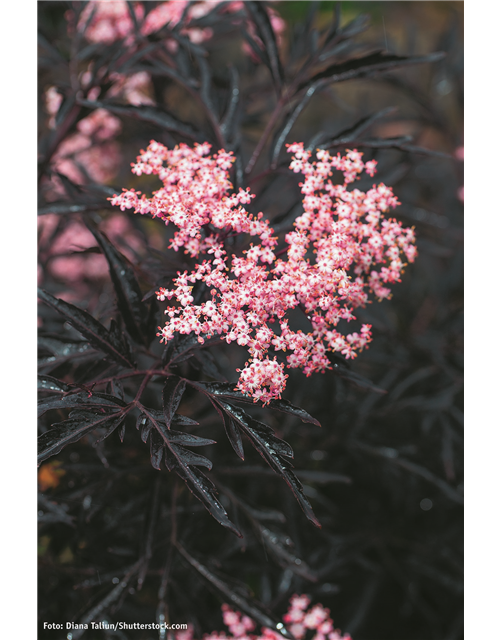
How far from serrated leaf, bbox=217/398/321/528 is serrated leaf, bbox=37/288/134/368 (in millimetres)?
161

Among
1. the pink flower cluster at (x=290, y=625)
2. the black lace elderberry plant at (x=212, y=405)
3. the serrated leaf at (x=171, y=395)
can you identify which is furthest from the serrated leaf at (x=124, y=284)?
the pink flower cluster at (x=290, y=625)

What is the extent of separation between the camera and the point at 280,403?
1.67 feet

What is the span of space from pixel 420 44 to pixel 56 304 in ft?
5.61

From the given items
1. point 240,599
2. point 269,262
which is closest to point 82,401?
point 269,262

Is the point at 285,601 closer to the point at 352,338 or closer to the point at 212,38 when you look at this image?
the point at 352,338

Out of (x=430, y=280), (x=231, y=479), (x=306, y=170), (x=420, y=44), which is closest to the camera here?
(x=306, y=170)

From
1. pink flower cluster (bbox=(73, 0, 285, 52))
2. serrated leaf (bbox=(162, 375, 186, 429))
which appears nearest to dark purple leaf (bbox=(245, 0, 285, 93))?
pink flower cluster (bbox=(73, 0, 285, 52))

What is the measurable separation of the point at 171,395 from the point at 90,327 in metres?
0.14

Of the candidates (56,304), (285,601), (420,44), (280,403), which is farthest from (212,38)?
(285,601)

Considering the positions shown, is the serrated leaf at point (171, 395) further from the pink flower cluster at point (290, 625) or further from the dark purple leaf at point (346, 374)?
the pink flower cluster at point (290, 625)

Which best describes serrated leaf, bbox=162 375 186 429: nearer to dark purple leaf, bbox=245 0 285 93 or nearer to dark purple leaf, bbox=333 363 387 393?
dark purple leaf, bbox=333 363 387 393

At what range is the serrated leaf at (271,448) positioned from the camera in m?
0.48
